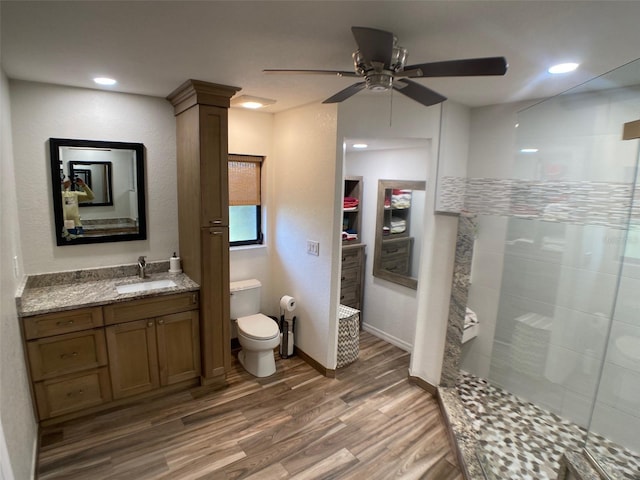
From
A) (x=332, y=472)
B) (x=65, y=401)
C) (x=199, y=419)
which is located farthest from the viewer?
(x=199, y=419)

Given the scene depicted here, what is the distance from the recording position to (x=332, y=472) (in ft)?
7.29

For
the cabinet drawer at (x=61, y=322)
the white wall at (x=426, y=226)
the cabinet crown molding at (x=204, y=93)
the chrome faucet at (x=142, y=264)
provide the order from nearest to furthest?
the cabinet drawer at (x=61, y=322), the cabinet crown molding at (x=204, y=93), the white wall at (x=426, y=226), the chrome faucet at (x=142, y=264)

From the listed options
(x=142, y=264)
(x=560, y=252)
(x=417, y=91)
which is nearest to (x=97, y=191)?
(x=142, y=264)

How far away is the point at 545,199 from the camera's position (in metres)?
2.50

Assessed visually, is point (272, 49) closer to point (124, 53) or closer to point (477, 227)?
point (124, 53)

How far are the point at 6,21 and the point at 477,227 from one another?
313 cm

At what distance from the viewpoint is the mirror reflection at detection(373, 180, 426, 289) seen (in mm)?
3832

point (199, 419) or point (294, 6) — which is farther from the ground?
point (294, 6)

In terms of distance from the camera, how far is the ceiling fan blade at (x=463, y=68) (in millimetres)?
1297

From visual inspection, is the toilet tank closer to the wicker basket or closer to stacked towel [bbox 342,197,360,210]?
the wicker basket

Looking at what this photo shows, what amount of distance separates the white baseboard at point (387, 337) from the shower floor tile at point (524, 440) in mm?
929

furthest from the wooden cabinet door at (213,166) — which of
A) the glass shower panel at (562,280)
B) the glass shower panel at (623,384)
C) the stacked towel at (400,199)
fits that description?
the glass shower panel at (623,384)

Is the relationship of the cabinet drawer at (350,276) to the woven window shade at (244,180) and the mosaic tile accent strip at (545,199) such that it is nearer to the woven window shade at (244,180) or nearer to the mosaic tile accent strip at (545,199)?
the woven window shade at (244,180)

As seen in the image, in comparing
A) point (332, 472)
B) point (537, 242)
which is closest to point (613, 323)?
point (537, 242)
